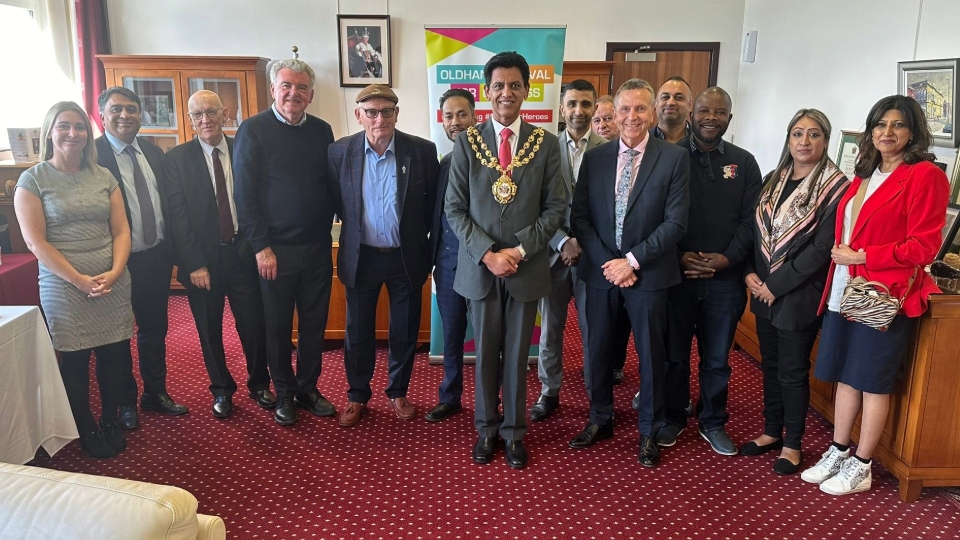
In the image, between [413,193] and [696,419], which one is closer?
[413,193]

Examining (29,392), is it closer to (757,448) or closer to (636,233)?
(636,233)

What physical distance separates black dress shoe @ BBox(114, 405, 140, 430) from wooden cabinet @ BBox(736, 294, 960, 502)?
134 inches

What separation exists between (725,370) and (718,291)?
374 millimetres

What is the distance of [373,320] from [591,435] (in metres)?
1.18

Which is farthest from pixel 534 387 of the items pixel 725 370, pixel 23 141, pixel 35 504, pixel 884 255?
pixel 23 141

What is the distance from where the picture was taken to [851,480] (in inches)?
105

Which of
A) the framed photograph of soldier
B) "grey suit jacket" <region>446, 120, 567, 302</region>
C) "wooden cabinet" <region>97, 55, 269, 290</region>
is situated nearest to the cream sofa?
"grey suit jacket" <region>446, 120, 567, 302</region>

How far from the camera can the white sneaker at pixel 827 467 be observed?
275 centimetres

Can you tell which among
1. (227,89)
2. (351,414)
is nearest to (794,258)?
(351,414)

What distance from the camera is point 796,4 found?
4.75 metres

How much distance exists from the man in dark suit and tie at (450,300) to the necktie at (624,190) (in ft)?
2.74

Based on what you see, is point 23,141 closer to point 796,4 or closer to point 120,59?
point 120,59

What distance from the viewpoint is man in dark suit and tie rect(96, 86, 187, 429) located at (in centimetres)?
304

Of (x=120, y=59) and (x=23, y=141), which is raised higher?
(x=120, y=59)
